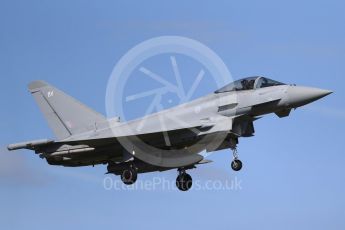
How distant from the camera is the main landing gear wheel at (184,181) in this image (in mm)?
25328

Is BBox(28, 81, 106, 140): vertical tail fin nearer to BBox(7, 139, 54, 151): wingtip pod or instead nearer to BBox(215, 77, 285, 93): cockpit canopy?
BBox(7, 139, 54, 151): wingtip pod

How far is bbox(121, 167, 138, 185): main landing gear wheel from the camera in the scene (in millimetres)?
24319

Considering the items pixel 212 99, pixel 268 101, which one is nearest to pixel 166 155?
pixel 212 99

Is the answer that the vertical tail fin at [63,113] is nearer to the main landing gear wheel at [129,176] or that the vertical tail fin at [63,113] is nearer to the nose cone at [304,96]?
the main landing gear wheel at [129,176]

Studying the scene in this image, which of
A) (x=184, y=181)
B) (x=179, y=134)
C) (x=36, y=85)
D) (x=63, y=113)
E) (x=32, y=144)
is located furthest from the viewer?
(x=36, y=85)

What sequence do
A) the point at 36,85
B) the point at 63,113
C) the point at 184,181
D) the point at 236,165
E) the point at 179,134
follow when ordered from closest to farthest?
the point at 236,165
the point at 179,134
the point at 184,181
the point at 63,113
the point at 36,85

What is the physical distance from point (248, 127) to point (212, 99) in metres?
1.54

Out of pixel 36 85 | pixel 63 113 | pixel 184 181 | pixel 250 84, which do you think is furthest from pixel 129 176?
pixel 36 85

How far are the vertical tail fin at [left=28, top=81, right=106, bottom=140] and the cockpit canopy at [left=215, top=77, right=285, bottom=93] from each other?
5.11 meters

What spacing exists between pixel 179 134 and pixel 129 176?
2306 millimetres

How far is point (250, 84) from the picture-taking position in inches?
925

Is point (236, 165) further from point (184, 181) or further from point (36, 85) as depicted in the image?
point (36, 85)

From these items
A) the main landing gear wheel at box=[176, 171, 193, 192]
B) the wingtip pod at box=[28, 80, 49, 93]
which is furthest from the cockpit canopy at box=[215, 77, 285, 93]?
the wingtip pod at box=[28, 80, 49, 93]

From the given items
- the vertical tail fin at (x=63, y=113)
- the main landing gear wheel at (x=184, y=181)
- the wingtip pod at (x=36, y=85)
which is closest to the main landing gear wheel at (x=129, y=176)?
the main landing gear wheel at (x=184, y=181)
